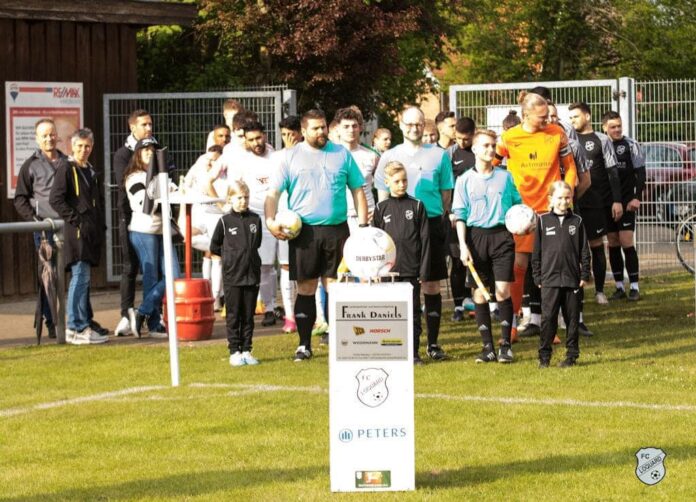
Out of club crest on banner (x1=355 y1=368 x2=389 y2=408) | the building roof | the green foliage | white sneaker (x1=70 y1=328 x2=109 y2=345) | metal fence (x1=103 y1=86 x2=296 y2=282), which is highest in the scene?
the green foliage

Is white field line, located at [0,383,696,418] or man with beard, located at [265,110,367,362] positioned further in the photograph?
man with beard, located at [265,110,367,362]

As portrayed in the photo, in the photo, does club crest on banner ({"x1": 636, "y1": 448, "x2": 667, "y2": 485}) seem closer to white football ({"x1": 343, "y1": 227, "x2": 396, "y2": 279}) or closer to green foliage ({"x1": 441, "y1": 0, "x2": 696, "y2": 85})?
white football ({"x1": 343, "y1": 227, "x2": 396, "y2": 279})

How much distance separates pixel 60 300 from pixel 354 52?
1075cm

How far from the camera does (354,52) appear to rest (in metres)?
24.0

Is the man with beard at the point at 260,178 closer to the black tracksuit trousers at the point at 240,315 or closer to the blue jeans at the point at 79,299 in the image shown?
the blue jeans at the point at 79,299

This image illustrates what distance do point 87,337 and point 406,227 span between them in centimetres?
372

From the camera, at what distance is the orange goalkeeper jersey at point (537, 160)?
44.0 feet

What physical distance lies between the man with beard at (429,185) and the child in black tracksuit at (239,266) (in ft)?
3.82

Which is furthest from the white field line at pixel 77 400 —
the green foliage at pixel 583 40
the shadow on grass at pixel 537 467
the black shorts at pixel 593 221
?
→ the green foliage at pixel 583 40

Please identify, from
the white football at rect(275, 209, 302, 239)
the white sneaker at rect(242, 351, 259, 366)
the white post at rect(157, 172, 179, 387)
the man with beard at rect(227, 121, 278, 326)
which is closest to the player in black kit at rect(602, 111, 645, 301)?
the man with beard at rect(227, 121, 278, 326)

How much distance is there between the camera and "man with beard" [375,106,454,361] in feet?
41.8

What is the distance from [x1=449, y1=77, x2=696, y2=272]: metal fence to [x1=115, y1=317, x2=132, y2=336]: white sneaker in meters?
6.16

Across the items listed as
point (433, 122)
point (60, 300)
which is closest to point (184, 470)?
point (60, 300)

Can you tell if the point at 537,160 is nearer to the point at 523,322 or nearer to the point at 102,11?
the point at 523,322
